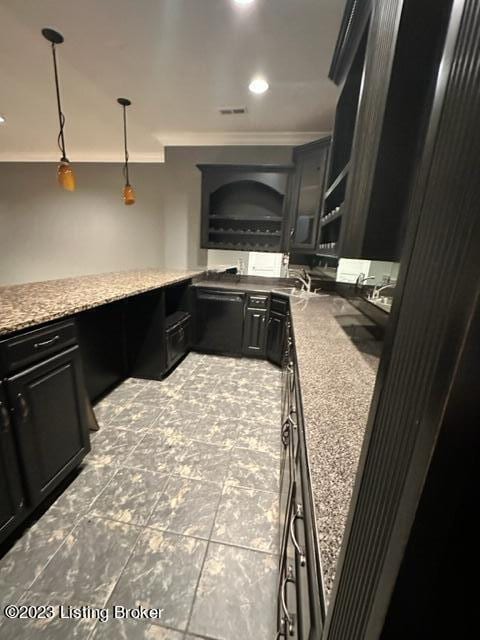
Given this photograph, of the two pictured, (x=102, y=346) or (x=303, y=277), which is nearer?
(x=102, y=346)

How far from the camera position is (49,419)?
4.31ft

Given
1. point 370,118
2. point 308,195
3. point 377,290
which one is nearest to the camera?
point 370,118

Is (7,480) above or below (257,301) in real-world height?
below

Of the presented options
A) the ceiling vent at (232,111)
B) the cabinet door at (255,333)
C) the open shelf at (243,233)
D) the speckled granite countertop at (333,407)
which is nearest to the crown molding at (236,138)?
the ceiling vent at (232,111)

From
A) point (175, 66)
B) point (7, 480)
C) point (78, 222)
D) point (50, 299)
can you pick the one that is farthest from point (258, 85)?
point (78, 222)

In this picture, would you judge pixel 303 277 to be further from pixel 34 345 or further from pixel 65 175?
pixel 34 345

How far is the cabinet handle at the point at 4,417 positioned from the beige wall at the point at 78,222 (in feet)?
12.7

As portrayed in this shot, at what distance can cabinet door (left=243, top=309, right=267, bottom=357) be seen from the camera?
3.24 m

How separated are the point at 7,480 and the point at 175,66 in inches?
119

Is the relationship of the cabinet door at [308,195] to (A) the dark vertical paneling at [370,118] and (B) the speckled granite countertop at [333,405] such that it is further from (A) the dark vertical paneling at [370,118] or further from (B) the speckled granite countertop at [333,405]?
(A) the dark vertical paneling at [370,118]

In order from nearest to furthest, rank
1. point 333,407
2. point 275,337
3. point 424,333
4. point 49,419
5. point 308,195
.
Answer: point 424,333 → point 333,407 → point 49,419 → point 308,195 → point 275,337

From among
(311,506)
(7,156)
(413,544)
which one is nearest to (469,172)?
(413,544)

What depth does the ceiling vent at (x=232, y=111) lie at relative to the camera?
2.76 metres

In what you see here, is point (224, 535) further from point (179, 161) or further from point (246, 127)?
point (179, 161)
